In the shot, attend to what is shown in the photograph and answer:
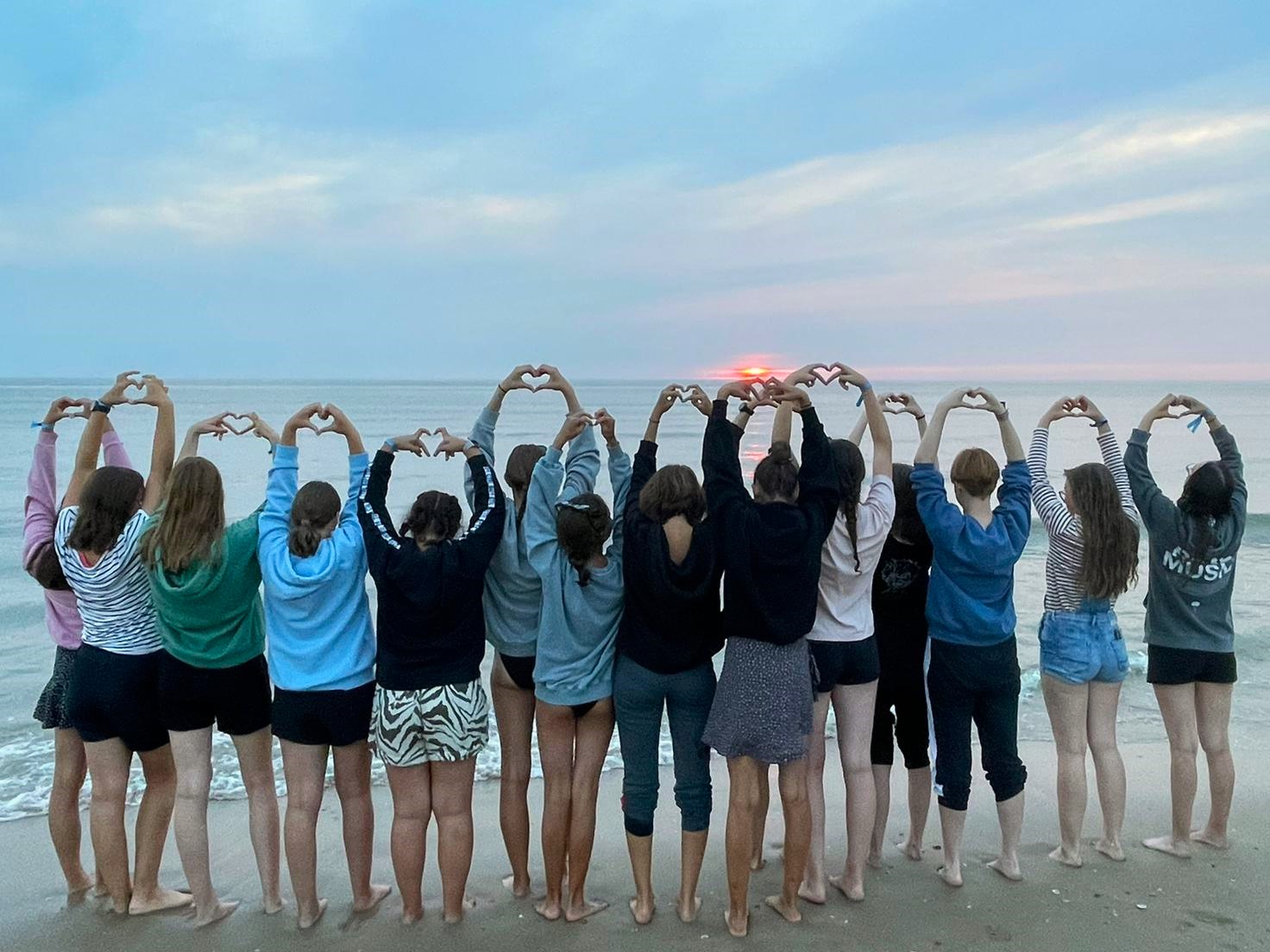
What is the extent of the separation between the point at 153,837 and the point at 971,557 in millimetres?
3726

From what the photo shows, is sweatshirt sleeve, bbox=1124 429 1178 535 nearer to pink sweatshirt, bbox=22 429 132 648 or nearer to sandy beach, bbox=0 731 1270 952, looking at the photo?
sandy beach, bbox=0 731 1270 952

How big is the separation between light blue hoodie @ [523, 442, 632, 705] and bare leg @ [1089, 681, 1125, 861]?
93.0 inches

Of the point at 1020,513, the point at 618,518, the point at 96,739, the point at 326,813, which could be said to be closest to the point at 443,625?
the point at 618,518

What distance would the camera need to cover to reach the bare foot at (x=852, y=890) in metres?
3.82

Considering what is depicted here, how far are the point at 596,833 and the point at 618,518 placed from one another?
6.29 ft

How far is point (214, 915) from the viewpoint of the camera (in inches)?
146

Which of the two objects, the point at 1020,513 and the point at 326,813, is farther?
the point at 326,813

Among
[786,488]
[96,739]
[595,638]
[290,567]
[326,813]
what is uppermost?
[786,488]

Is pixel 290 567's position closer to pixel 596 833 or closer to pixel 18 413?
pixel 596 833

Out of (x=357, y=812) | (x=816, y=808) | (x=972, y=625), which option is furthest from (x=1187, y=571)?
(x=357, y=812)

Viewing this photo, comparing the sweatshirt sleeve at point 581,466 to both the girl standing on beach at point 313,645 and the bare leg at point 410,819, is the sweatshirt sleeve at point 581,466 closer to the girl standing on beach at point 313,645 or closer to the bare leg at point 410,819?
the girl standing on beach at point 313,645

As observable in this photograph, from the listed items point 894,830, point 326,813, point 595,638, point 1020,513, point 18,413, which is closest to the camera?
point 595,638

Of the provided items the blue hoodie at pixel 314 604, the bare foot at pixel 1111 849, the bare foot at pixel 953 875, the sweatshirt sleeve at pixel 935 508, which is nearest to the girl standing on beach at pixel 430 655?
the blue hoodie at pixel 314 604

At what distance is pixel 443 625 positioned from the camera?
3.41 meters
